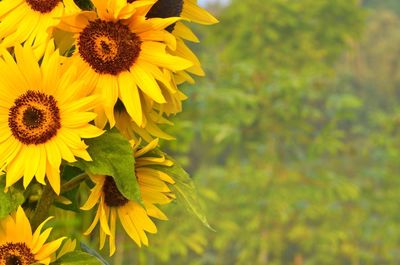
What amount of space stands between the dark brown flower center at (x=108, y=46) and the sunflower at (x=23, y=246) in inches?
10.0

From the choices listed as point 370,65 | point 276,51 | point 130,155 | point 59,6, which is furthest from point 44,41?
point 370,65

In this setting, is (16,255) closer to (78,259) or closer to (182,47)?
(78,259)

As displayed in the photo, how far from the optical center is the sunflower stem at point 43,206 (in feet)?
3.83

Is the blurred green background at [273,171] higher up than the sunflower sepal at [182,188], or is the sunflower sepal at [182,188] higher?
the sunflower sepal at [182,188]

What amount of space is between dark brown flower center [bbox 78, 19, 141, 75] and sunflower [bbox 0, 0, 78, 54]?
6 centimetres

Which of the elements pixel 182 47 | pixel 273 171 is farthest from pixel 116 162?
pixel 273 171

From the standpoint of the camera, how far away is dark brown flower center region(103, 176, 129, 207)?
1.17 metres

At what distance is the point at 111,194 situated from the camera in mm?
1172

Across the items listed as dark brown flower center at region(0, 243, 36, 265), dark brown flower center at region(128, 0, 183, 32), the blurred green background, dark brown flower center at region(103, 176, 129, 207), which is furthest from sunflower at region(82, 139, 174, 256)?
the blurred green background

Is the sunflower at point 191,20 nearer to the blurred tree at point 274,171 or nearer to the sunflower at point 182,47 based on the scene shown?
the sunflower at point 182,47

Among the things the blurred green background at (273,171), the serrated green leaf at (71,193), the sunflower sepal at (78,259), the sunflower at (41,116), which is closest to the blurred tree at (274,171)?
the blurred green background at (273,171)

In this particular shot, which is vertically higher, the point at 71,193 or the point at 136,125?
the point at 136,125

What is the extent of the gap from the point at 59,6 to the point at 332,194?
430cm

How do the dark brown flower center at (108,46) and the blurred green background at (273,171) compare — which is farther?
the blurred green background at (273,171)
